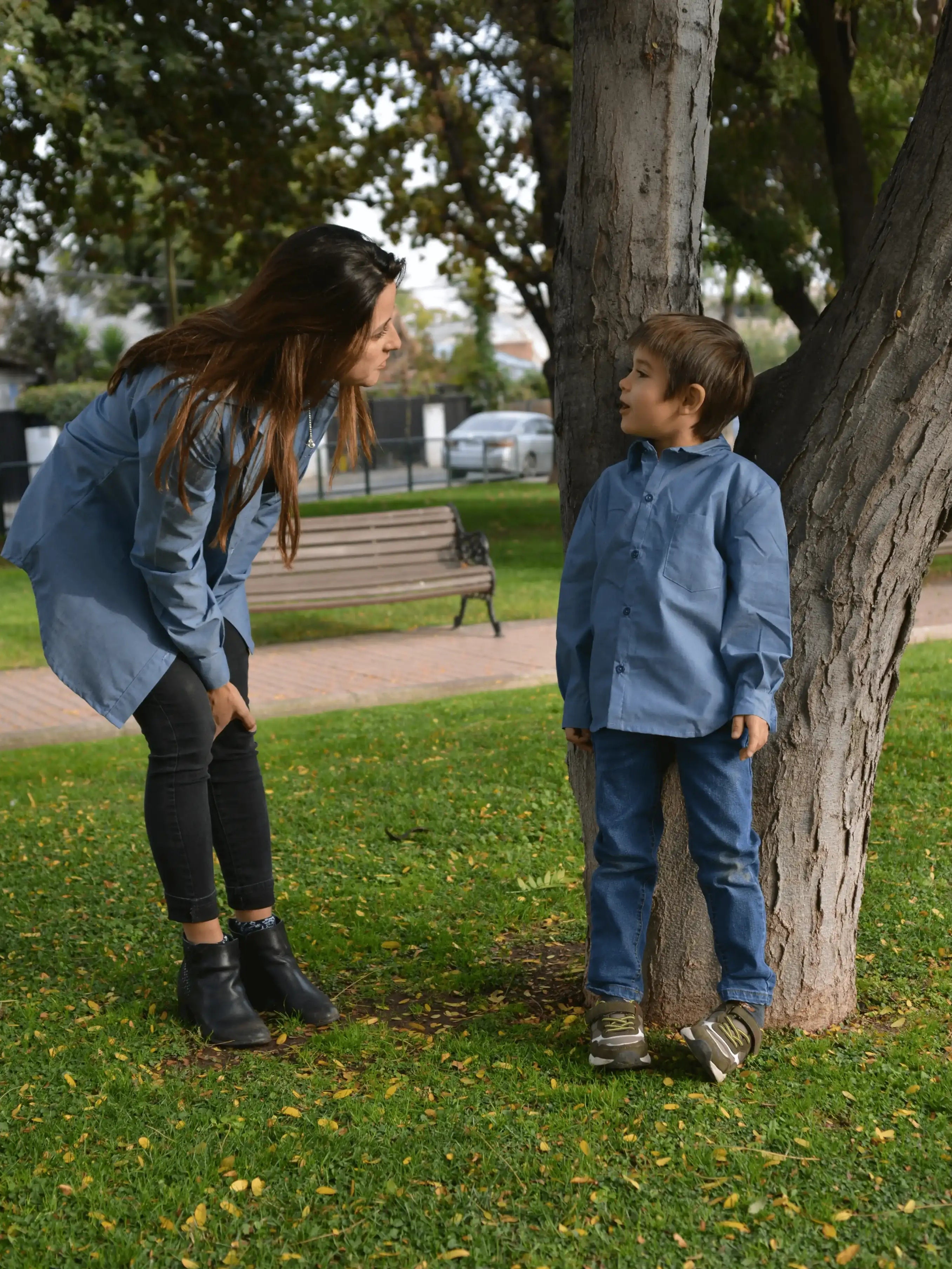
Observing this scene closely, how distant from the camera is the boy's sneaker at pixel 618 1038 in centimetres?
292

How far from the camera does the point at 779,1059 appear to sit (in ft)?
9.83

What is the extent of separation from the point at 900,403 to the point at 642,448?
55 centimetres

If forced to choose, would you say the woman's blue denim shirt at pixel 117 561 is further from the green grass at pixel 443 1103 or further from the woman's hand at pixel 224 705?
the green grass at pixel 443 1103

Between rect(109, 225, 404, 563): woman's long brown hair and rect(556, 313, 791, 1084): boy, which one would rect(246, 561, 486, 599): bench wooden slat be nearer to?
rect(109, 225, 404, 563): woman's long brown hair

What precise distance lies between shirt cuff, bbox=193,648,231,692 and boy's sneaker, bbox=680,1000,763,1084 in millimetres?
1298

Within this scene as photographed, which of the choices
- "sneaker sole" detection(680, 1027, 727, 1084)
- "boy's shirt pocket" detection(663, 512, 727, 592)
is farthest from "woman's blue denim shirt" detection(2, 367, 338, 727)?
"sneaker sole" detection(680, 1027, 727, 1084)

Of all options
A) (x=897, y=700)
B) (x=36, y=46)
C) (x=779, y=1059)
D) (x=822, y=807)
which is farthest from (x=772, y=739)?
(x=36, y=46)

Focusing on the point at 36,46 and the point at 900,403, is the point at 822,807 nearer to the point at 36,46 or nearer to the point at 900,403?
the point at 900,403

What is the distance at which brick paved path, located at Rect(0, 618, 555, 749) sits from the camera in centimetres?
755

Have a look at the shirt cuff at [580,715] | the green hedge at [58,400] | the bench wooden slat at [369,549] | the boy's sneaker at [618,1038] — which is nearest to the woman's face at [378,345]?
the shirt cuff at [580,715]

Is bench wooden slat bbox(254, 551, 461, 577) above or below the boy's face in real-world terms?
below

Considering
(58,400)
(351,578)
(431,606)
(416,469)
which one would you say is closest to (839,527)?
(351,578)

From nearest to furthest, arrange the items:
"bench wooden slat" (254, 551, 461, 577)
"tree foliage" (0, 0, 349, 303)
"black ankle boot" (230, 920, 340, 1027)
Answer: "black ankle boot" (230, 920, 340, 1027) < "bench wooden slat" (254, 551, 461, 577) < "tree foliage" (0, 0, 349, 303)

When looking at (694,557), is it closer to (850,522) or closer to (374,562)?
(850,522)
